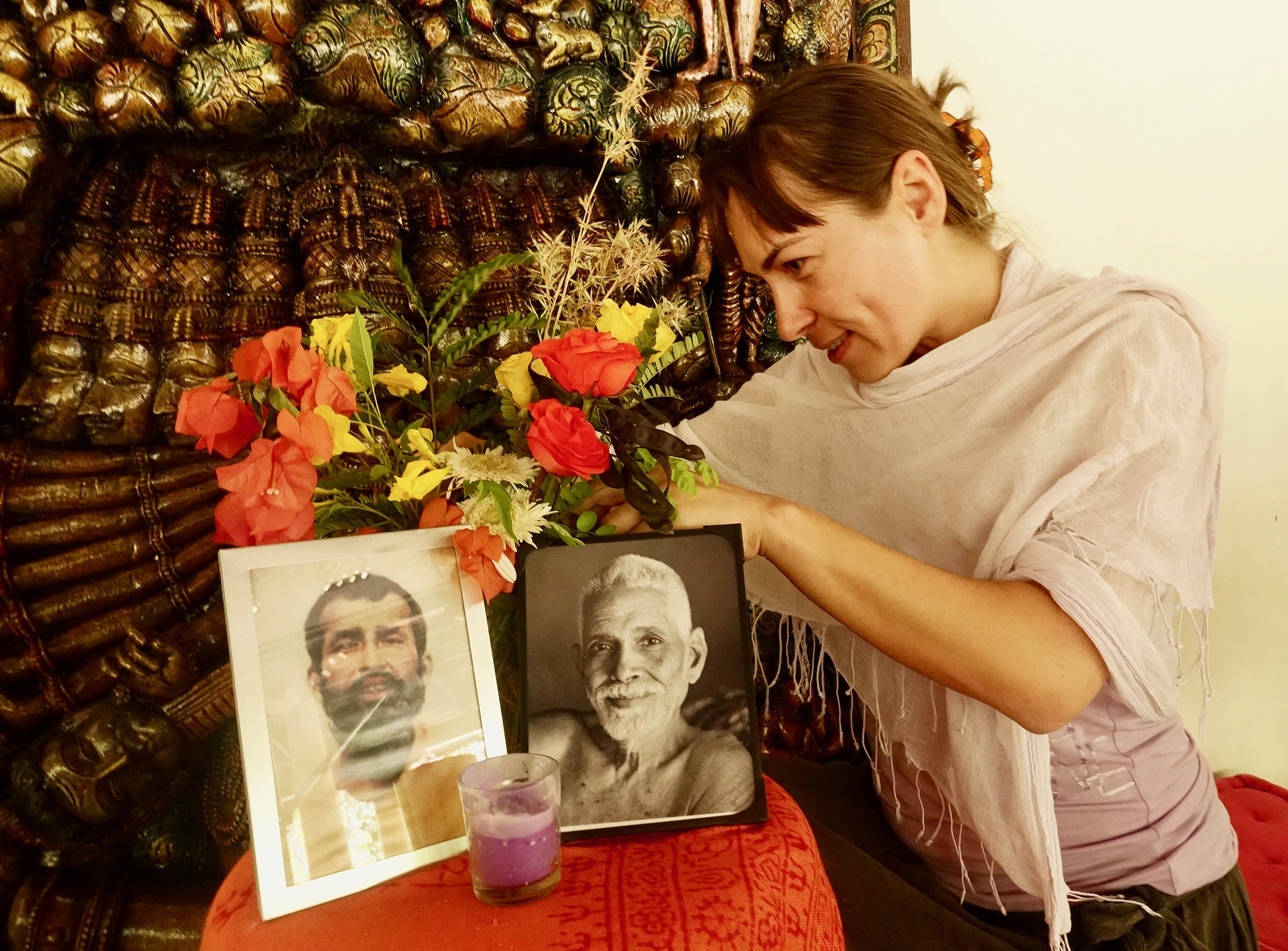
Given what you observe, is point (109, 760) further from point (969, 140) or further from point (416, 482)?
point (969, 140)

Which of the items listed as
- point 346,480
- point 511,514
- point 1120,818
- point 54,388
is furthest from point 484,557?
point 54,388

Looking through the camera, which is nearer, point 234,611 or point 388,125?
point 234,611

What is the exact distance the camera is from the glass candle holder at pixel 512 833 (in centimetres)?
58

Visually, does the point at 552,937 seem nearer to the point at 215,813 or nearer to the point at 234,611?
the point at 234,611

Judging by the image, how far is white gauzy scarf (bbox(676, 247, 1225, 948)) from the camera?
834mm

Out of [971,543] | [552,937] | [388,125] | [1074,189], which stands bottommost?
[552,937]

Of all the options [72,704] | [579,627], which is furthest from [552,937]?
[72,704]

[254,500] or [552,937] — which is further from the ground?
[254,500]

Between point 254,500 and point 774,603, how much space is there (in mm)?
777

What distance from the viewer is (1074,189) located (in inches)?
72.4

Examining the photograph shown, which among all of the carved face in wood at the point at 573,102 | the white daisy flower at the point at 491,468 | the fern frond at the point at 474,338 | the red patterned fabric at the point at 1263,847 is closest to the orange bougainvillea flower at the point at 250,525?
the white daisy flower at the point at 491,468

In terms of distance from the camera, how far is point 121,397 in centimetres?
124

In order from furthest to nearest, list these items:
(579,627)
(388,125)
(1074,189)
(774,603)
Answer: (1074,189) → (388,125) → (774,603) → (579,627)

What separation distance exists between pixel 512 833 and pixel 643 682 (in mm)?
183
